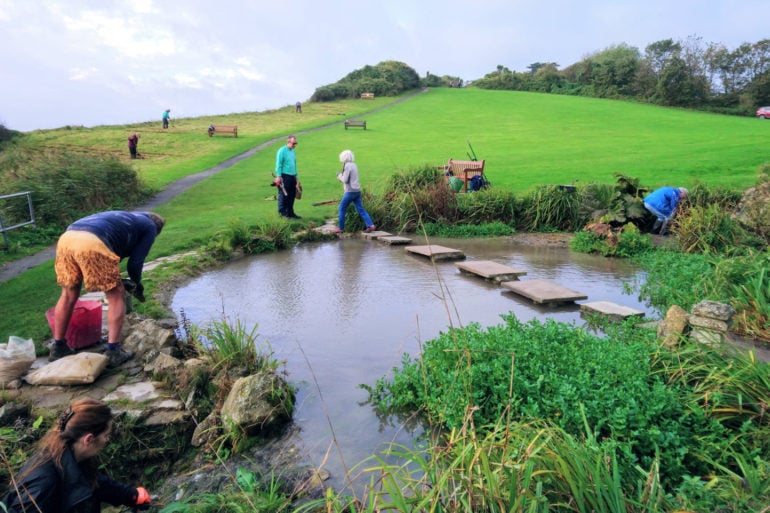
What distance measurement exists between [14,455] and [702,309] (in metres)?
5.54

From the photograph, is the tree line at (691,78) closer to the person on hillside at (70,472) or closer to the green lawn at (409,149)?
the green lawn at (409,149)

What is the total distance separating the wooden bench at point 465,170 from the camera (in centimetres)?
1485

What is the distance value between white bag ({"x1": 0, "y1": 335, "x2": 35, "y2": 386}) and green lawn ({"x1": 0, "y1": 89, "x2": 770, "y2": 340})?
0.82 meters

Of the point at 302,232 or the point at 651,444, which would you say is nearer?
the point at 651,444

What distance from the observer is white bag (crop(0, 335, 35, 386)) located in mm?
4350

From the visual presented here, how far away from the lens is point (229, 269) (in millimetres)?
8422

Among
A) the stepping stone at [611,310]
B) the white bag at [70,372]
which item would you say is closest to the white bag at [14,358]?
the white bag at [70,372]

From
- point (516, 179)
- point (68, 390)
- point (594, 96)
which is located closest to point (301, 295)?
point (68, 390)

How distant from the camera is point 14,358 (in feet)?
14.5

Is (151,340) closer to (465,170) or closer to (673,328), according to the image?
(673,328)

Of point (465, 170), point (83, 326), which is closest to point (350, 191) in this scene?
point (465, 170)

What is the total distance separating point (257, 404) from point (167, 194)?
48.1ft

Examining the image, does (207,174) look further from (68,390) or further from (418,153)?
(68,390)

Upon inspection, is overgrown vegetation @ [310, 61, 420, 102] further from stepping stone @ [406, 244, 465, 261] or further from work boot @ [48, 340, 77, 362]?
work boot @ [48, 340, 77, 362]
